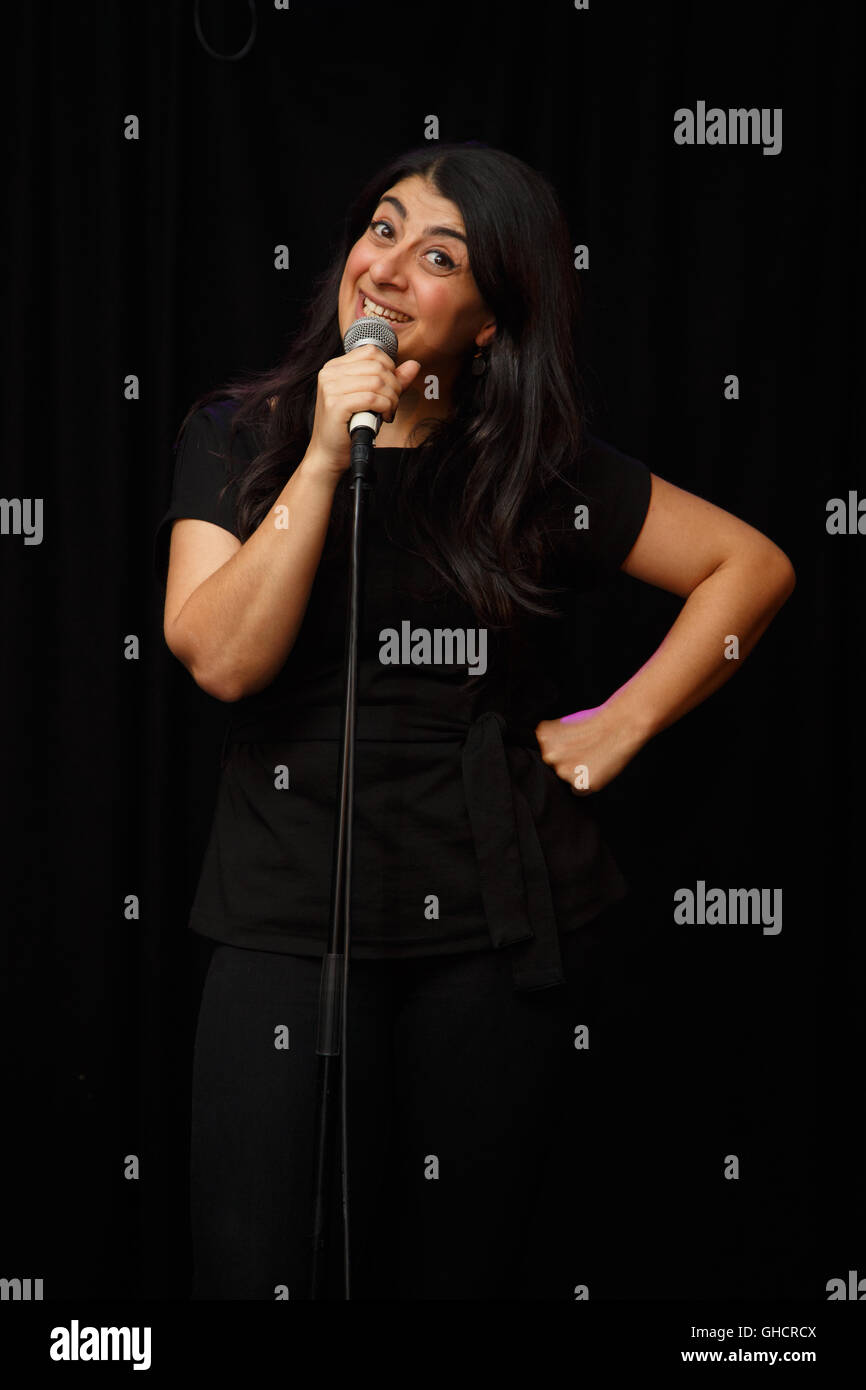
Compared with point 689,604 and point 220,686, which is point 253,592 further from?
point 689,604

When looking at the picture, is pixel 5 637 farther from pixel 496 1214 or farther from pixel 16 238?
pixel 496 1214

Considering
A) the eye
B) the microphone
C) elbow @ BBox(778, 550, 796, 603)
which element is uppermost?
the eye

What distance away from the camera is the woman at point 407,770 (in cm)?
131

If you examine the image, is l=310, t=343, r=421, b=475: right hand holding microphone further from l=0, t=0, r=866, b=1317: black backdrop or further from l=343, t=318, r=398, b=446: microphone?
l=0, t=0, r=866, b=1317: black backdrop

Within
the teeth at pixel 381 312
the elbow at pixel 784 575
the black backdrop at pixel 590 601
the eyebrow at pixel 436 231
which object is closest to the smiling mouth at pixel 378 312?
the teeth at pixel 381 312

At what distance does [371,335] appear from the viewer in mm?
1220

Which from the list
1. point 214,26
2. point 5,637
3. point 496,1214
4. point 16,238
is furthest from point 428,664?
point 214,26

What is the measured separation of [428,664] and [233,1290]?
27.2 inches

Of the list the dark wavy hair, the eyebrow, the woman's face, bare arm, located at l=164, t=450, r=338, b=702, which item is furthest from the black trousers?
the eyebrow

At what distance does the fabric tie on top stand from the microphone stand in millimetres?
265

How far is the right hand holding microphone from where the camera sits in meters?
1.15

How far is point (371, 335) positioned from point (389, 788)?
468 mm

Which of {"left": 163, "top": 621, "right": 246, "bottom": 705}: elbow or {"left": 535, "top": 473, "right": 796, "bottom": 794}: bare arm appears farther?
{"left": 535, "top": 473, "right": 796, "bottom": 794}: bare arm

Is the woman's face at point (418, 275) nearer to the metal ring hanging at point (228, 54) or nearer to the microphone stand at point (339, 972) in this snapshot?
the microphone stand at point (339, 972)
